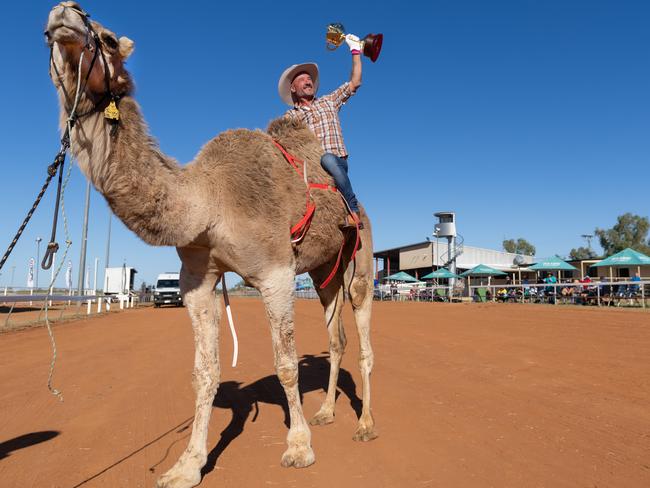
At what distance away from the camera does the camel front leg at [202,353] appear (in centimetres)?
361

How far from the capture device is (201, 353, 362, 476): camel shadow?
14.7 ft

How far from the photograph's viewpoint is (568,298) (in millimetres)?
25250

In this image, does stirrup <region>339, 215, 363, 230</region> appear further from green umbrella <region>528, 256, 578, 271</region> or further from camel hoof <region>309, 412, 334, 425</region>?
green umbrella <region>528, 256, 578, 271</region>

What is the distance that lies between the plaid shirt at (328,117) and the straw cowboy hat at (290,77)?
14.3 inches

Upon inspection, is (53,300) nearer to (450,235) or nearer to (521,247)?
(450,235)

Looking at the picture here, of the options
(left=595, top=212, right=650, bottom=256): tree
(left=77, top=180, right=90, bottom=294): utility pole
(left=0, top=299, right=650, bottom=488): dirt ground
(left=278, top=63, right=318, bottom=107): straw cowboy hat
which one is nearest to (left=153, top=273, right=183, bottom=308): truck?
(left=77, top=180, right=90, bottom=294): utility pole

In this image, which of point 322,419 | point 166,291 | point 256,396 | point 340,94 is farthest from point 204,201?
point 166,291

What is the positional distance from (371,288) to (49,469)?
3707mm

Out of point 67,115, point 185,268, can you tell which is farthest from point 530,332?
point 67,115

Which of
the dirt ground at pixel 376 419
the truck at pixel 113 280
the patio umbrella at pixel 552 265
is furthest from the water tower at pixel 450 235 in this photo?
the dirt ground at pixel 376 419

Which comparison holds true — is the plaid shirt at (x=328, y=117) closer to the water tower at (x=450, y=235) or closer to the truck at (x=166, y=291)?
the truck at (x=166, y=291)

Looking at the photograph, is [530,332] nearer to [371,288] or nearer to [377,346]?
[377,346]

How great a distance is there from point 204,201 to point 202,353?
129 centimetres

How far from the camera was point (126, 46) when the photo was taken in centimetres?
312
